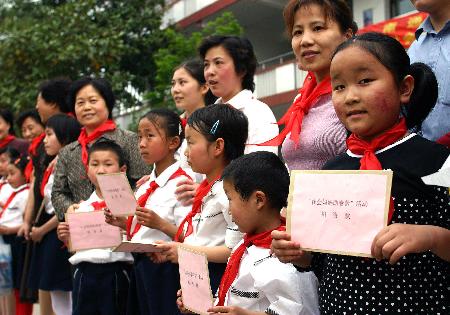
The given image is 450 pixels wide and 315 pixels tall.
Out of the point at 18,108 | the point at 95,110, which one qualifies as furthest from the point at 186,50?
the point at 95,110

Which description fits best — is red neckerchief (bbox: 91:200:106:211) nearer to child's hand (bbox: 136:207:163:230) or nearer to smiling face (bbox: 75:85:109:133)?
smiling face (bbox: 75:85:109:133)

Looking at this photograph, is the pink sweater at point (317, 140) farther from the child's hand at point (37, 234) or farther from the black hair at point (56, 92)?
the black hair at point (56, 92)

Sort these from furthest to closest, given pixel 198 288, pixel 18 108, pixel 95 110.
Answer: pixel 18 108 < pixel 95 110 < pixel 198 288

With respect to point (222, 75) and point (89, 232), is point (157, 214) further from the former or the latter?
point (222, 75)

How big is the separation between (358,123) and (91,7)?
13128 millimetres

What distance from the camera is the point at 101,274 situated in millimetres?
4168

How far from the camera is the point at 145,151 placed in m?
3.95

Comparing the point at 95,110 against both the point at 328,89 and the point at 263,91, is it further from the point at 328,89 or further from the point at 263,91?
the point at 263,91

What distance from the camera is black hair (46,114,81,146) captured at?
518 cm

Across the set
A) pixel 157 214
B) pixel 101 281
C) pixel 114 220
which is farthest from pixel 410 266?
pixel 101 281

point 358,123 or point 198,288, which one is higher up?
point 358,123

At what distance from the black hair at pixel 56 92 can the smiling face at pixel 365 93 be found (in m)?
3.86

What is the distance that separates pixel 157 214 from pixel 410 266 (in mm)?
1811

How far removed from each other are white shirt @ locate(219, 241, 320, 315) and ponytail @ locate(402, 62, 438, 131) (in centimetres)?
68
